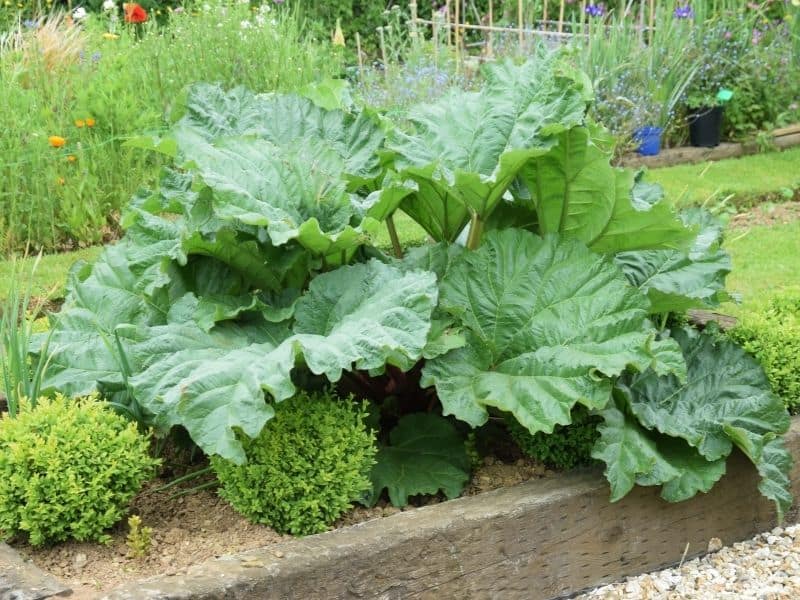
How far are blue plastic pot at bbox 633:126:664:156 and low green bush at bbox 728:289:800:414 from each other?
4.70 m

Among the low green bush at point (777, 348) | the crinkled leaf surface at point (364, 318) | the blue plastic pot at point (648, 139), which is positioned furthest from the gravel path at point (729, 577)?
the blue plastic pot at point (648, 139)

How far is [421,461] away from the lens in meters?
2.91

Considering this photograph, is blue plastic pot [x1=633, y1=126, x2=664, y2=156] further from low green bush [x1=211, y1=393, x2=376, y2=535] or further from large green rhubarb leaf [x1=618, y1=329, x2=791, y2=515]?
low green bush [x1=211, y1=393, x2=376, y2=535]

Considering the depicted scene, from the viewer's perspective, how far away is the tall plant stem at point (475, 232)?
3088 mm

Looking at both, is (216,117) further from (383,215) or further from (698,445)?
(698,445)

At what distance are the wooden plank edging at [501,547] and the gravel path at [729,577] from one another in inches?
1.3

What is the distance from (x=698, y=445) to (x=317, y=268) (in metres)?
1.13

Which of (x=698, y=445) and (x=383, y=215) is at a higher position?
(x=383, y=215)

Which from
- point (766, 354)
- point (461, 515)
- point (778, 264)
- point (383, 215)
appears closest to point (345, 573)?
point (461, 515)

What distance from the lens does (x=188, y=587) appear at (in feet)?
7.55

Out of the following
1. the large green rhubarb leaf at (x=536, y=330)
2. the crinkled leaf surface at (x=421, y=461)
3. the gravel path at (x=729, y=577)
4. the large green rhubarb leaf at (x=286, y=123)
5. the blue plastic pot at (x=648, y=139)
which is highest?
the large green rhubarb leaf at (x=286, y=123)

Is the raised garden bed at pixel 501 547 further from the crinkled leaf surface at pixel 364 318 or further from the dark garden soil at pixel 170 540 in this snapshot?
the crinkled leaf surface at pixel 364 318

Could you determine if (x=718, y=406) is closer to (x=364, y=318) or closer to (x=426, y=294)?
(x=426, y=294)

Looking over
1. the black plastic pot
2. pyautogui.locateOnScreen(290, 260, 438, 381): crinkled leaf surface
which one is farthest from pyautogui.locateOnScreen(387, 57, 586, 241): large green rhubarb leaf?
the black plastic pot
